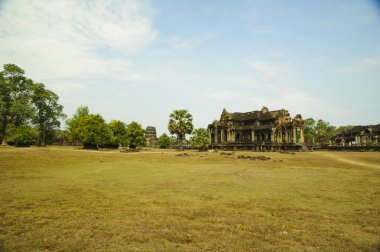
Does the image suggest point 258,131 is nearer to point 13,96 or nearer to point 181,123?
point 181,123

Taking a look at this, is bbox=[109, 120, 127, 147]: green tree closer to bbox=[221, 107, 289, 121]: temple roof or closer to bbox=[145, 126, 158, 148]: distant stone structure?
bbox=[145, 126, 158, 148]: distant stone structure

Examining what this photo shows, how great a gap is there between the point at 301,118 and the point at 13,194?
6936cm

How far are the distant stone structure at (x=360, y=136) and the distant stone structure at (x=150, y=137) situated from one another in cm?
7120

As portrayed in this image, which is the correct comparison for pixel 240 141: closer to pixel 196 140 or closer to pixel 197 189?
pixel 196 140

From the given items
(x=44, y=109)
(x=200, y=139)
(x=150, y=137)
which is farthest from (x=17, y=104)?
(x=150, y=137)

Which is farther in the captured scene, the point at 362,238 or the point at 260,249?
the point at 362,238

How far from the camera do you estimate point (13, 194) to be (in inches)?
514

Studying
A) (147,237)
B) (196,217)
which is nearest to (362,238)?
(196,217)

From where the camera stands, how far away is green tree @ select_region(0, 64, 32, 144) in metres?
47.4

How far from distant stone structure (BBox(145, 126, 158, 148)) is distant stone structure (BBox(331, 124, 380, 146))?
71205 mm

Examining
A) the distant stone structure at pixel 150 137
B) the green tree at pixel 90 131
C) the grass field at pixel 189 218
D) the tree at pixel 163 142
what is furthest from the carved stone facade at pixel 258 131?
the grass field at pixel 189 218

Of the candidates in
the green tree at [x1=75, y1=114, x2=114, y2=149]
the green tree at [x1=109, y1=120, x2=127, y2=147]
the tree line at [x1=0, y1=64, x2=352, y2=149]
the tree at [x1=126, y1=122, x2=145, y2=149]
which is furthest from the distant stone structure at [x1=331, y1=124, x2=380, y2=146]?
the green tree at [x1=75, y1=114, x2=114, y2=149]

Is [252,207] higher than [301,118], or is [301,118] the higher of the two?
[301,118]

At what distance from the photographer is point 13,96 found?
163 ft
